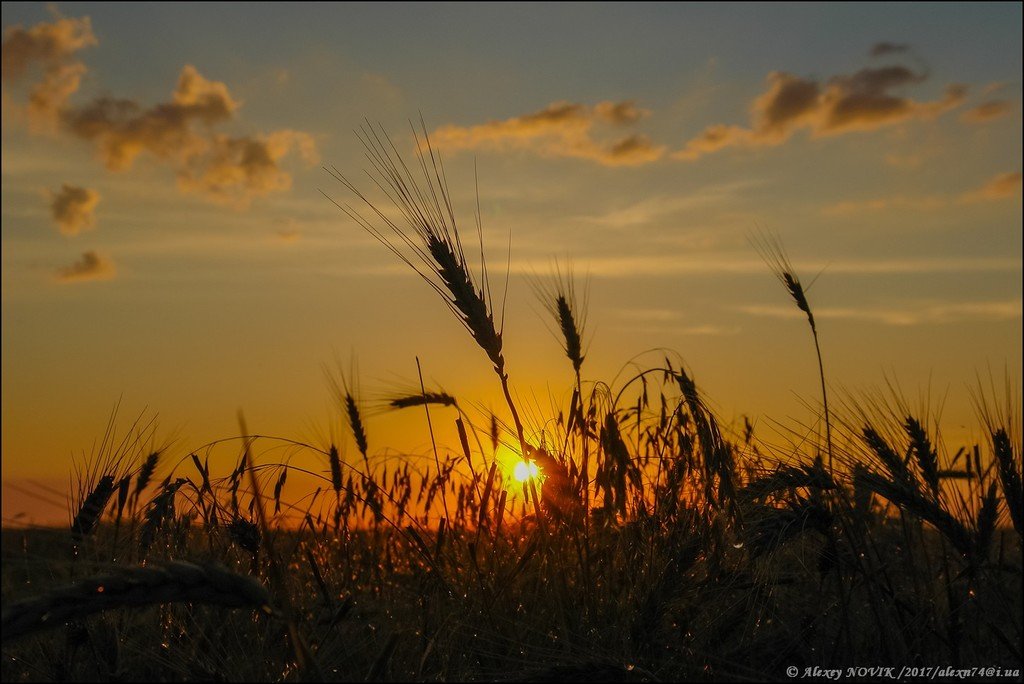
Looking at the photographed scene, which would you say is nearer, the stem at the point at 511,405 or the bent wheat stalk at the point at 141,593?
the bent wheat stalk at the point at 141,593

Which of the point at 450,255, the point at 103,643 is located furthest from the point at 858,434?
the point at 103,643

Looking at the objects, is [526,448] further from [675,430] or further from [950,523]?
[950,523]

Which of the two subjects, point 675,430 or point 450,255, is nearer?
point 450,255

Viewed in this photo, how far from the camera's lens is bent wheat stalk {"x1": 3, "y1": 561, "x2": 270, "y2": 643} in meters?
1.71

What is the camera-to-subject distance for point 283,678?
2.67m

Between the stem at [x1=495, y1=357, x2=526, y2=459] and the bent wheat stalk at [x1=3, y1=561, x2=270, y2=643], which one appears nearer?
the bent wheat stalk at [x1=3, y1=561, x2=270, y2=643]

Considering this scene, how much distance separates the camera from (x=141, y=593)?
1756 mm

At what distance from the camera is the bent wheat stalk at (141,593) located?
67.2 inches

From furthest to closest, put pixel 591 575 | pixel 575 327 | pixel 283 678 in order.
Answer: pixel 575 327 → pixel 591 575 → pixel 283 678

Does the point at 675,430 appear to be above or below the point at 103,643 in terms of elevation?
above

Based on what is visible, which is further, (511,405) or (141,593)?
(511,405)

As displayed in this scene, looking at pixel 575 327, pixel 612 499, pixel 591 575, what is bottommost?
pixel 591 575

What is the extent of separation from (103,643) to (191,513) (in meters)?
0.83

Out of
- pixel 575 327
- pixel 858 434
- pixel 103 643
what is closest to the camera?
pixel 103 643
